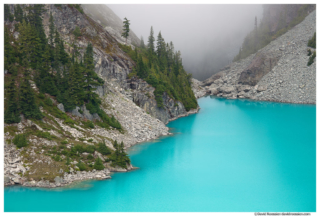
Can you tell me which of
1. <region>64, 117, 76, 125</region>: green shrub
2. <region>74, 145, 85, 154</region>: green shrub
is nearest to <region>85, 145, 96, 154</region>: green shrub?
<region>74, 145, 85, 154</region>: green shrub

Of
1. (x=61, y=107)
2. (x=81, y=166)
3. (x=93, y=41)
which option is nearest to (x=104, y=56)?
(x=93, y=41)

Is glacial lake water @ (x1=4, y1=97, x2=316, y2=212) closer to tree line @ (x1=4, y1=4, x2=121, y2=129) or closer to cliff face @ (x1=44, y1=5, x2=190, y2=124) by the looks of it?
cliff face @ (x1=44, y1=5, x2=190, y2=124)

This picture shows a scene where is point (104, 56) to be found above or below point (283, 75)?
below

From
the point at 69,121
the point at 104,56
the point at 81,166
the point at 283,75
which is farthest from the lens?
the point at 283,75

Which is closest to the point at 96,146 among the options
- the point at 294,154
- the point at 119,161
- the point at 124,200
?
the point at 119,161

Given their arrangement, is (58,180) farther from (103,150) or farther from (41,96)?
(41,96)

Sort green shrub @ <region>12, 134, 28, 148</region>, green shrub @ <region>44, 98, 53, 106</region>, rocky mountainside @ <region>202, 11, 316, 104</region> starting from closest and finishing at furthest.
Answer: green shrub @ <region>12, 134, 28, 148</region>, green shrub @ <region>44, 98, 53, 106</region>, rocky mountainside @ <region>202, 11, 316, 104</region>
